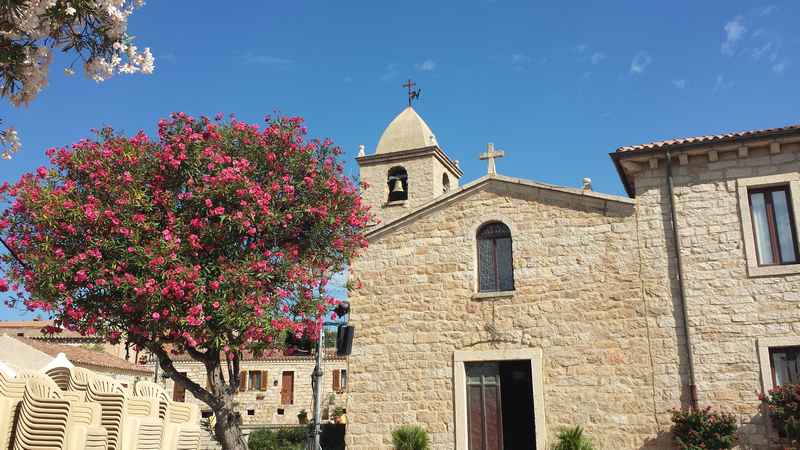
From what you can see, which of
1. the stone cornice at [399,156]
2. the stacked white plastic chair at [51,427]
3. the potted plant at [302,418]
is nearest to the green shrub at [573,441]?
the stacked white plastic chair at [51,427]

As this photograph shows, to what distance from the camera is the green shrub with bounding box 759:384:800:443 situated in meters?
11.6

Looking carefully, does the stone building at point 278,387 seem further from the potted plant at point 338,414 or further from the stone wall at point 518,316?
the stone wall at point 518,316

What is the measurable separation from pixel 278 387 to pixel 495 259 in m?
27.0

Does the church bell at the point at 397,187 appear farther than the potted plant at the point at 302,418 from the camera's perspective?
No

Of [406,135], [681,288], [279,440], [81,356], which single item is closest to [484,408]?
[681,288]

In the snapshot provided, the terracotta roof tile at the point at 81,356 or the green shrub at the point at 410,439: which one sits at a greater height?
the terracotta roof tile at the point at 81,356

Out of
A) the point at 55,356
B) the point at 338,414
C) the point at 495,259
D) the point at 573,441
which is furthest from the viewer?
the point at 338,414

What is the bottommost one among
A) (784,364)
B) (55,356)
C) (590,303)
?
(784,364)

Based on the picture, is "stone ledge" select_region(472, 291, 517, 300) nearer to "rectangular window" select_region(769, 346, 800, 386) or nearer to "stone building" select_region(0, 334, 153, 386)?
"rectangular window" select_region(769, 346, 800, 386)

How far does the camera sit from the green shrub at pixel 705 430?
12133 mm

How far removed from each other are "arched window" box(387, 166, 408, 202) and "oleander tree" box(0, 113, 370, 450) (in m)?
11.0

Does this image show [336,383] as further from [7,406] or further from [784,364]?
Answer: [7,406]

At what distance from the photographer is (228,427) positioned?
13.3 meters

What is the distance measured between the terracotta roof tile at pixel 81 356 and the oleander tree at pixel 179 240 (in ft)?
54.9
